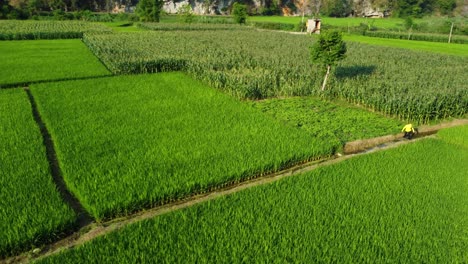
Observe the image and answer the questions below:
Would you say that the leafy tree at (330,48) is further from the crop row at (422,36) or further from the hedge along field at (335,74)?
the crop row at (422,36)

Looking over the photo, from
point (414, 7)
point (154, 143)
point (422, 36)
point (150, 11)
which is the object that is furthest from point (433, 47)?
point (414, 7)

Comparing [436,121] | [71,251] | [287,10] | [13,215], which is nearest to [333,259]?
[71,251]

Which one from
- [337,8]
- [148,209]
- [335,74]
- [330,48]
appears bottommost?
[148,209]

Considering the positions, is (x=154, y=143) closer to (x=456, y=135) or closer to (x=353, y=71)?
(x=456, y=135)

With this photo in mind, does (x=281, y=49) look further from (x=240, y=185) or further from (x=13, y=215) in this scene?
(x=13, y=215)

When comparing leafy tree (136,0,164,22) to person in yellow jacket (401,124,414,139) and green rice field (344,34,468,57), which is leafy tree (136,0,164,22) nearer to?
green rice field (344,34,468,57)

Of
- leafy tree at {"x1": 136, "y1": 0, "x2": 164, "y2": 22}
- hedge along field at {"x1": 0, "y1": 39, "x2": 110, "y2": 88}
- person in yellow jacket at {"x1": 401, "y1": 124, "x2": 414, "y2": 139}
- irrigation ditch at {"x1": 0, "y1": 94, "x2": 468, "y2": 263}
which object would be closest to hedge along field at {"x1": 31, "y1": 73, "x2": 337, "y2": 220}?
irrigation ditch at {"x1": 0, "y1": 94, "x2": 468, "y2": 263}
